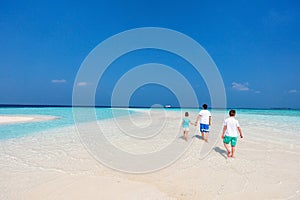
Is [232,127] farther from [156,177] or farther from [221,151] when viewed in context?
[156,177]

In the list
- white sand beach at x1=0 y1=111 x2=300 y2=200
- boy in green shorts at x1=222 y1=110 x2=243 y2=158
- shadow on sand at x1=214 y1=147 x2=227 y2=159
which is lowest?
white sand beach at x1=0 y1=111 x2=300 y2=200

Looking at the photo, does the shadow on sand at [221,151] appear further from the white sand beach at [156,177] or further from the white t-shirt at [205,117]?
the white t-shirt at [205,117]

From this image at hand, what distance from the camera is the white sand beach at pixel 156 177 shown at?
4070 millimetres

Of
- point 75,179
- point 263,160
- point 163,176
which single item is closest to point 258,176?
point 263,160

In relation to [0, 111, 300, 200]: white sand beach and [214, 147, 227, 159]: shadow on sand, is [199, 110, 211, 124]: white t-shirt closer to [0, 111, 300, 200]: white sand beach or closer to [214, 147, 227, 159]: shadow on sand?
[214, 147, 227, 159]: shadow on sand

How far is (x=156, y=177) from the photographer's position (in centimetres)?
507

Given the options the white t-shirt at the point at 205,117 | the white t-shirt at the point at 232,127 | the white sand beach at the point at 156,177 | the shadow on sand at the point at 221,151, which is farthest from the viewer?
the white t-shirt at the point at 205,117

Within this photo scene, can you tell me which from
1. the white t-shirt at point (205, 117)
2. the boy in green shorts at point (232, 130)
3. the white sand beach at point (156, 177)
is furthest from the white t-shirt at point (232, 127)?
the white t-shirt at point (205, 117)

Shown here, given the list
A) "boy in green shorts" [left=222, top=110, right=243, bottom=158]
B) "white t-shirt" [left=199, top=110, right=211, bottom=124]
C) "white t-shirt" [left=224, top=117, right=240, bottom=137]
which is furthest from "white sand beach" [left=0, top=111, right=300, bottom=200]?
"white t-shirt" [left=199, top=110, right=211, bottom=124]

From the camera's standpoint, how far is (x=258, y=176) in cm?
507

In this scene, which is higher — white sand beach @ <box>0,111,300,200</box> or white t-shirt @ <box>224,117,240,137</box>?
white t-shirt @ <box>224,117,240,137</box>

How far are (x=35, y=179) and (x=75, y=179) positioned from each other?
1.02m

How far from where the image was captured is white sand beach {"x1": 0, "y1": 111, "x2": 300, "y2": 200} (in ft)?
13.4

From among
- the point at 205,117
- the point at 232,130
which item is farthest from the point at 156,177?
the point at 205,117
